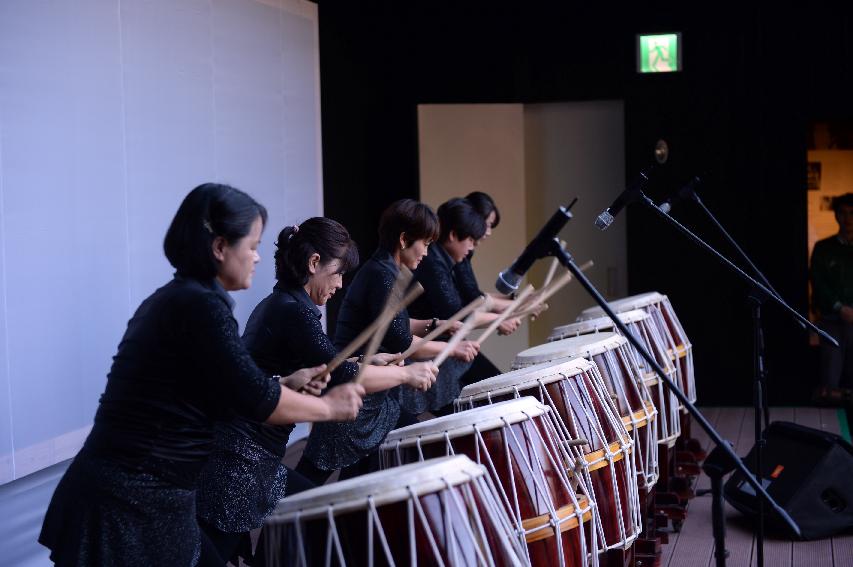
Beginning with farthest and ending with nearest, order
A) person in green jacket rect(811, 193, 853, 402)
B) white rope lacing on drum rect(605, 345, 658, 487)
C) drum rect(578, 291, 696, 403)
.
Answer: person in green jacket rect(811, 193, 853, 402)
drum rect(578, 291, 696, 403)
white rope lacing on drum rect(605, 345, 658, 487)

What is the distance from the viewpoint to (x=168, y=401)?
2.12 meters

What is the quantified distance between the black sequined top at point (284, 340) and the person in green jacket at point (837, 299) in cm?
459

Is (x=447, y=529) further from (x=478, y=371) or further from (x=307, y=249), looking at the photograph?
(x=478, y=371)

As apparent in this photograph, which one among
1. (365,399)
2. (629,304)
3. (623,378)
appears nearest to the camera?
(365,399)

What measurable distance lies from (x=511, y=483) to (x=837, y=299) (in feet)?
15.1

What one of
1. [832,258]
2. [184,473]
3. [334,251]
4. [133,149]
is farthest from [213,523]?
[832,258]

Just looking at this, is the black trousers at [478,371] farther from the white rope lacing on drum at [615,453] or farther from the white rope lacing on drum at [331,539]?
the white rope lacing on drum at [331,539]

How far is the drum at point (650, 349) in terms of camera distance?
458 centimetres

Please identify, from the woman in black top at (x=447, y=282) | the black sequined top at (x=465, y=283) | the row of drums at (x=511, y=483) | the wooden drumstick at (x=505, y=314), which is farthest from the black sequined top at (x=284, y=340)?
the black sequined top at (x=465, y=283)

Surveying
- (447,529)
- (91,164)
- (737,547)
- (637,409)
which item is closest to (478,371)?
(637,409)

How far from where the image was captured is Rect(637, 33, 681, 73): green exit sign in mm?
7363

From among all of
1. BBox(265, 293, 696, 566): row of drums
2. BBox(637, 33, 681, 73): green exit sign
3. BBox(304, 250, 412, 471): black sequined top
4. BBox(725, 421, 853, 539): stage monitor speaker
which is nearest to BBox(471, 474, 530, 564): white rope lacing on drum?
BBox(265, 293, 696, 566): row of drums

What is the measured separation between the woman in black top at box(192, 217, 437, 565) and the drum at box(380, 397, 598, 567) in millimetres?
186

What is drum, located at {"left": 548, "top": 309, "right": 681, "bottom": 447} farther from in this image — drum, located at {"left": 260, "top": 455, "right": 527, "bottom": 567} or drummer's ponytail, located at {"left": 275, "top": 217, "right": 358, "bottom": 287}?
drum, located at {"left": 260, "top": 455, "right": 527, "bottom": 567}
